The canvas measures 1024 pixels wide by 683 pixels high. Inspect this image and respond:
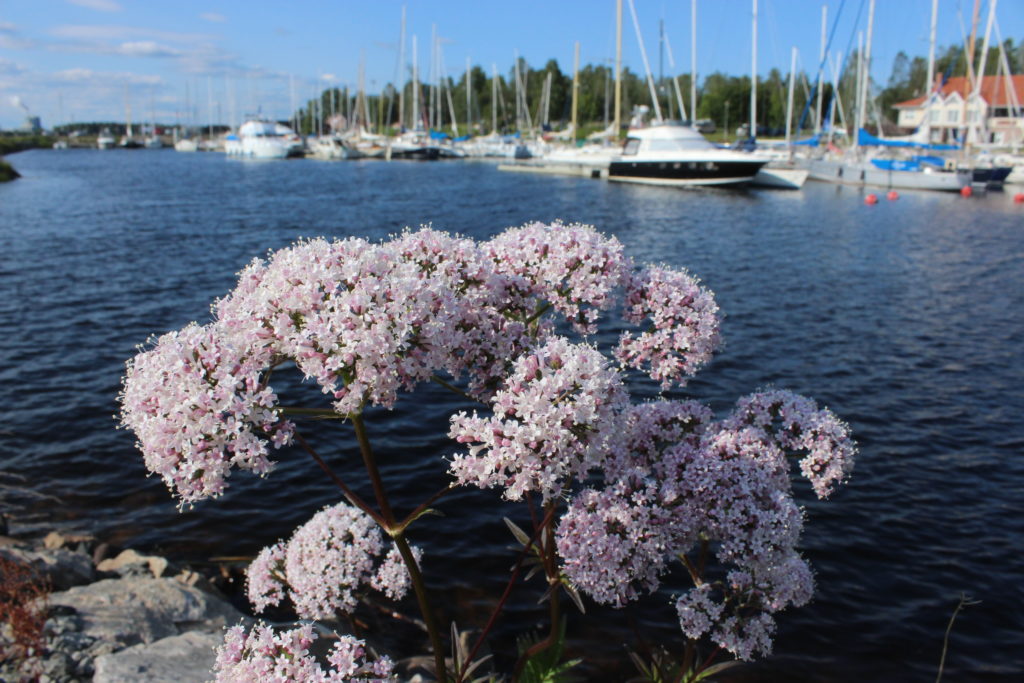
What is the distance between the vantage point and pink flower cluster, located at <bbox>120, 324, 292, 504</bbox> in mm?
3889

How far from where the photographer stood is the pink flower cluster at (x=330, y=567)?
8.08 meters

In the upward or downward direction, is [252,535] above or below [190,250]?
below

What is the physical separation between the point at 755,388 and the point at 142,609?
43.2 ft

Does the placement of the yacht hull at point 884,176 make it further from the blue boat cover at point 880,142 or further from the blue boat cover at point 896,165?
the blue boat cover at point 880,142

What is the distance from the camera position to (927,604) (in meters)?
10.9

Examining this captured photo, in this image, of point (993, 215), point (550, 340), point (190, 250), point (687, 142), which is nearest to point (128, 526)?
point (550, 340)

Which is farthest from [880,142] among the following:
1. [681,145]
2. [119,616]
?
[119,616]

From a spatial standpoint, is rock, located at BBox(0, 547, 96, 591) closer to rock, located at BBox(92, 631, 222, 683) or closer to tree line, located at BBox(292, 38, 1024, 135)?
rock, located at BBox(92, 631, 222, 683)

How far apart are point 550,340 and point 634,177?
79471mm

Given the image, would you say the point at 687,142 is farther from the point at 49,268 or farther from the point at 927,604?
the point at 927,604

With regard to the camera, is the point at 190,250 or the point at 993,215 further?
the point at 993,215

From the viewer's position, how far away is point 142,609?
8.95 m

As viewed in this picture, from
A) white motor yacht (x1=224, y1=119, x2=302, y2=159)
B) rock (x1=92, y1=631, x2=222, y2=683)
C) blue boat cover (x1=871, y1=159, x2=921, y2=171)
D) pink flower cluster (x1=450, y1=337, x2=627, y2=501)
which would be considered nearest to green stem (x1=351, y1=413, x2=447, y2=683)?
pink flower cluster (x1=450, y1=337, x2=627, y2=501)

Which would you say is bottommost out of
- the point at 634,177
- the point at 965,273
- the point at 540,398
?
the point at 965,273
